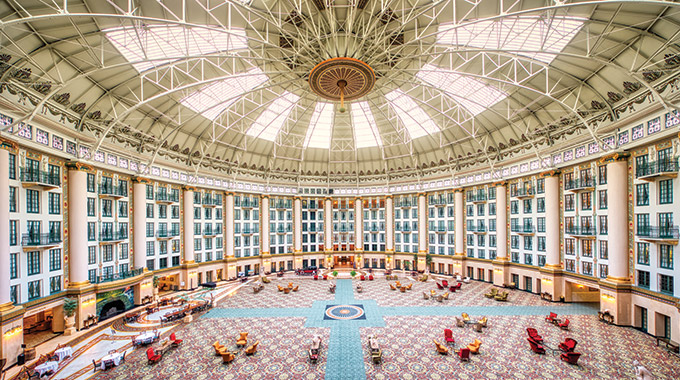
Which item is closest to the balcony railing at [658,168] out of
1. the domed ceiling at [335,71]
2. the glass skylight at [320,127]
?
the domed ceiling at [335,71]

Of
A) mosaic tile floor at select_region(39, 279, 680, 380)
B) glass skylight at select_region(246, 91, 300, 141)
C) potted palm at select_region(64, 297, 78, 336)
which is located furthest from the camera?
glass skylight at select_region(246, 91, 300, 141)

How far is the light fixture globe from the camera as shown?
2025 cm

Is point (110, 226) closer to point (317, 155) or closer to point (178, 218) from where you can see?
point (178, 218)

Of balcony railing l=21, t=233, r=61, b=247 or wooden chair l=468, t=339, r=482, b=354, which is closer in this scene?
wooden chair l=468, t=339, r=482, b=354

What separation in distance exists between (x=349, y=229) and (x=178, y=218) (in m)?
25.7

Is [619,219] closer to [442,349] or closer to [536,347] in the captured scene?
[536,347]

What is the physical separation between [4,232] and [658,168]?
41.2 metres

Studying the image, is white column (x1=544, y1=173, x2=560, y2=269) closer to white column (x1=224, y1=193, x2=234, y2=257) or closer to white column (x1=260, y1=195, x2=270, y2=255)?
white column (x1=260, y1=195, x2=270, y2=255)

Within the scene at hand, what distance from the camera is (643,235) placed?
19641 mm

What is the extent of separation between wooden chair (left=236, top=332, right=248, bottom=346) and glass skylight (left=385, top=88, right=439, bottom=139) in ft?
90.6

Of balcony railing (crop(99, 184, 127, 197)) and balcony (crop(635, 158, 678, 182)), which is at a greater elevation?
balcony (crop(635, 158, 678, 182))

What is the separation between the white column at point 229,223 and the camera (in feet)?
126

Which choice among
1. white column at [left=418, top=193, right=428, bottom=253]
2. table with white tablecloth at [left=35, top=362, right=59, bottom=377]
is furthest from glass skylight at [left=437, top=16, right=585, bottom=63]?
table with white tablecloth at [left=35, top=362, right=59, bottom=377]

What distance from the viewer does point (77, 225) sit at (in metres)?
21.4
